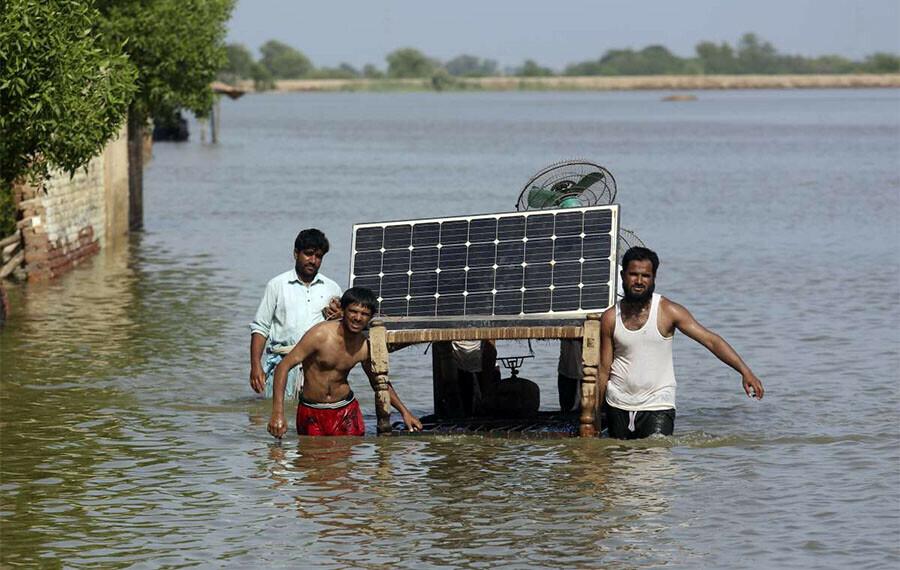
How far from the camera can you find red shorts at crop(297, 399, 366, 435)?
42.2 feet

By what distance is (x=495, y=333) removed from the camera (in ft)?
40.1

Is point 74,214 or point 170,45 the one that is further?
point 170,45

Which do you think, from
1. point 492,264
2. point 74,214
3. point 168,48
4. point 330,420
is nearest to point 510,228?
point 492,264

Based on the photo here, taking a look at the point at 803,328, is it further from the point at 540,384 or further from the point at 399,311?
the point at 399,311

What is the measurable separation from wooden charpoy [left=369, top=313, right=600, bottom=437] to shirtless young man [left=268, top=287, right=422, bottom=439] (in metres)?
0.16

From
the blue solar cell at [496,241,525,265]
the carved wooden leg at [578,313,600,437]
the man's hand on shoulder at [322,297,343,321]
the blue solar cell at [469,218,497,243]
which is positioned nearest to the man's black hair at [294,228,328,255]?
the man's hand on shoulder at [322,297,343,321]

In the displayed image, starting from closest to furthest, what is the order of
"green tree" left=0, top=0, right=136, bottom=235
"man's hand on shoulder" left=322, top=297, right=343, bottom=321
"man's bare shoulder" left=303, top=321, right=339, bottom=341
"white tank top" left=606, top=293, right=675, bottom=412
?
"white tank top" left=606, top=293, right=675, bottom=412 < "man's bare shoulder" left=303, top=321, right=339, bottom=341 < "man's hand on shoulder" left=322, top=297, right=343, bottom=321 < "green tree" left=0, top=0, right=136, bottom=235

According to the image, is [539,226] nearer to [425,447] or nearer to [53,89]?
[425,447]

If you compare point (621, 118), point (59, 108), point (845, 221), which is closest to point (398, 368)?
point (59, 108)

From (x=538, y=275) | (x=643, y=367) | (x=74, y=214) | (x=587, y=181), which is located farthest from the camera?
(x=74, y=214)

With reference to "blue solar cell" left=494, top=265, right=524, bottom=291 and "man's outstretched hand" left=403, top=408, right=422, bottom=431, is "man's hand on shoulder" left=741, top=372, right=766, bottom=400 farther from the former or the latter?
"man's outstretched hand" left=403, top=408, right=422, bottom=431

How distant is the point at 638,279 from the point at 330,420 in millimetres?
2630

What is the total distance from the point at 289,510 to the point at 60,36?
22.7 ft

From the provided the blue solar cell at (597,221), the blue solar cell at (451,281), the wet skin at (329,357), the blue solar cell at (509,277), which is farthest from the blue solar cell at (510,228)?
the wet skin at (329,357)
